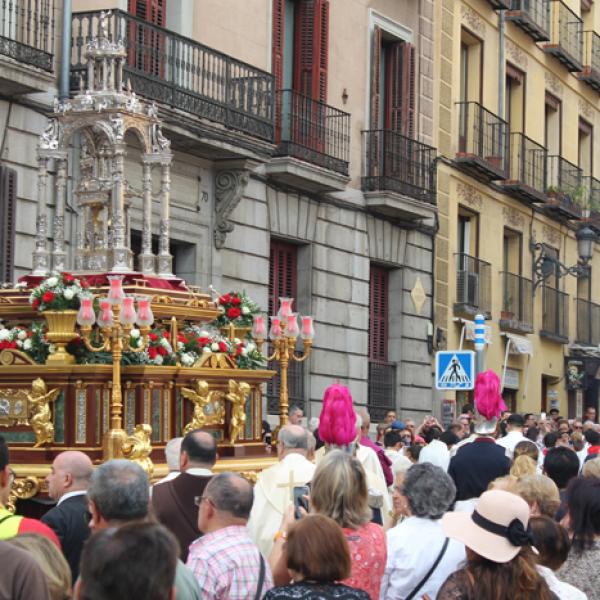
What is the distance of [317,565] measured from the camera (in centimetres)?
561

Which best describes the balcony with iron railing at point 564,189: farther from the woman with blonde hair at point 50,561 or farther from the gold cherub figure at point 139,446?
the woman with blonde hair at point 50,561

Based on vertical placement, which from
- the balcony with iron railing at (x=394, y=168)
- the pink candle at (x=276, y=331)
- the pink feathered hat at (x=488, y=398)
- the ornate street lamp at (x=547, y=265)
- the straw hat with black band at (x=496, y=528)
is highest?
the balcony with iron railing at (x=394, y=168)

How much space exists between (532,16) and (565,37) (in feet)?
8.58

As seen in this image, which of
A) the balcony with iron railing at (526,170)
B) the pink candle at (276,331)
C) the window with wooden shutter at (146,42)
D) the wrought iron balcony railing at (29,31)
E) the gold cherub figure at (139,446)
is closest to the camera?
the gold cherub figure at (139,446)

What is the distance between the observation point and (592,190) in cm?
3419

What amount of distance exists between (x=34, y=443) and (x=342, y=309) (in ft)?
40.6

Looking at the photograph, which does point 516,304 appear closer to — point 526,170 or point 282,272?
point 526,170

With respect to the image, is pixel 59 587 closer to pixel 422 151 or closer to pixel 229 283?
pixel 229 283

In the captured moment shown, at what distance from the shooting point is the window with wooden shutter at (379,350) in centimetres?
2417

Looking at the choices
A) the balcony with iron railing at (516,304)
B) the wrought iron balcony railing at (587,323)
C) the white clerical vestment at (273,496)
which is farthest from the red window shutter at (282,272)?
the wrought iron balcony railing at (587,323)

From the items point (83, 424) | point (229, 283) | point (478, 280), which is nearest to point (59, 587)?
point (83, 424)

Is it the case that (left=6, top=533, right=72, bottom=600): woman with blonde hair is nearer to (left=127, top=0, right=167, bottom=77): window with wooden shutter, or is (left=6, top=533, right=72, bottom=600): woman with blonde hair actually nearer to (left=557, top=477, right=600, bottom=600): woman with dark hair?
(left=557, top=477, right=600, bottom=600): woman with dark hair

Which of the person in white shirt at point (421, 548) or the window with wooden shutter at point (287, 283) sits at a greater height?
the window with wooden shutter at point (287, 283)

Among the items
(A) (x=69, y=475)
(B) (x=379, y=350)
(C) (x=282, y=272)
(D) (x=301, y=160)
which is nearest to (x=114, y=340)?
(A) (x=69, y=475)
